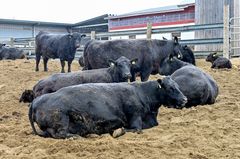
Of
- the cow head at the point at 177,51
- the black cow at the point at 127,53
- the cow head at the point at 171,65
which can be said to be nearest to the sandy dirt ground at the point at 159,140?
the cow head at the point at 171,65

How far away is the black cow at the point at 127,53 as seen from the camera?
33.2 ft

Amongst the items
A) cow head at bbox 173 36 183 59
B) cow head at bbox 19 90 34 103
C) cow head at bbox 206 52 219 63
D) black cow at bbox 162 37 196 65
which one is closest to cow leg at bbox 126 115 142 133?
cow head at bbox 19 90 34 103

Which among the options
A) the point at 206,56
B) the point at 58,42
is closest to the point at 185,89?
the point at 58,42

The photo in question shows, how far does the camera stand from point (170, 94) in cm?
625

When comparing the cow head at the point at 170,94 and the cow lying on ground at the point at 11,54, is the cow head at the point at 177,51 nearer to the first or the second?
the cow head at the point at 170,94

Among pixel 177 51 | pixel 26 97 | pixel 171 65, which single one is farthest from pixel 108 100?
pixel 177 51

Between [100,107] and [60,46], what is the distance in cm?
905

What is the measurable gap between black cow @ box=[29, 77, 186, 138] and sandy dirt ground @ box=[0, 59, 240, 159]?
0.22 meters

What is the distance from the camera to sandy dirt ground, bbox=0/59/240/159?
14.3ft

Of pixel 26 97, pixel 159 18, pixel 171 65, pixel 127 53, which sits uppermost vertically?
pixel 159 18

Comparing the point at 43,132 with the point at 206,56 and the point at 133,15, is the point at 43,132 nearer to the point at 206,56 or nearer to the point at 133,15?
the point at 206,56

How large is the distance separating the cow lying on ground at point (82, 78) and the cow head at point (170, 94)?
181 centimetres

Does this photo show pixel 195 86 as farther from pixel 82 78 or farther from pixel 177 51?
pixel 177 51

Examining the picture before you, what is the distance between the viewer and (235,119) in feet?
20.6
